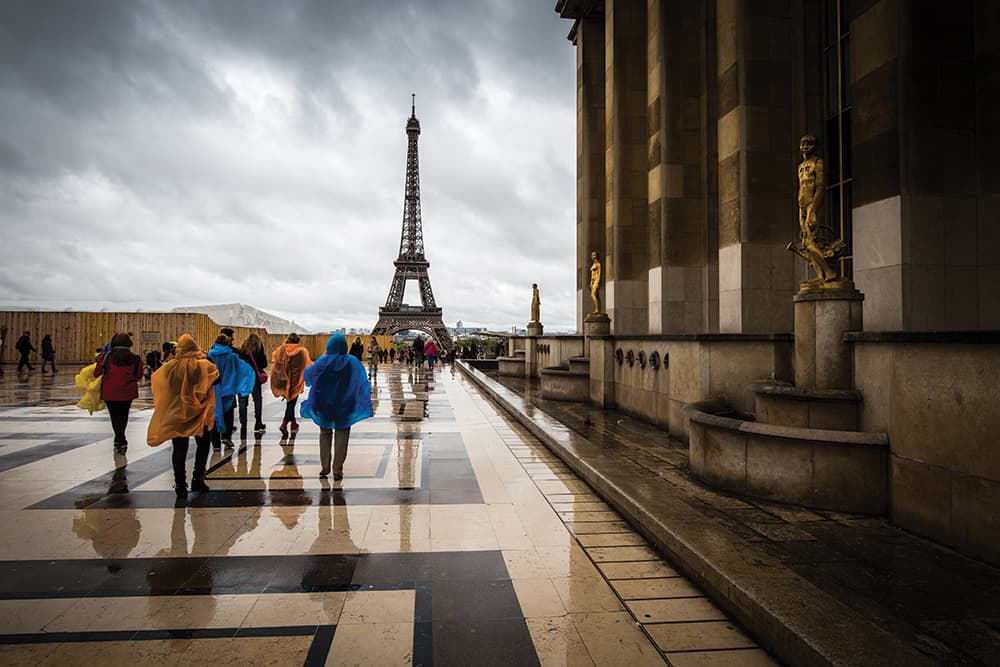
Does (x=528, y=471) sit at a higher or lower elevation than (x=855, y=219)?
lower

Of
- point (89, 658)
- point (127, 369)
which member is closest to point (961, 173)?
point (89, 658)

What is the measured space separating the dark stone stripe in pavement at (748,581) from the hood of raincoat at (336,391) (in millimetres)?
2931

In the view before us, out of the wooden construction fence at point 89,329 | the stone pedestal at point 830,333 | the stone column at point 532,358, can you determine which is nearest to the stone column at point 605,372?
the stone pedestal at point 830,333

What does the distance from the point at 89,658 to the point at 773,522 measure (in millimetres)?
5044

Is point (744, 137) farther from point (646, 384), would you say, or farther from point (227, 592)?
point (227, 592)

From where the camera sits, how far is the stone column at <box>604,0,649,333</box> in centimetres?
1625

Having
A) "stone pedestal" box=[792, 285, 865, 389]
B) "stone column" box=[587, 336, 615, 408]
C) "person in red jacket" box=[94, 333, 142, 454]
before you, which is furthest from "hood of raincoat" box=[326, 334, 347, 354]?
"stone column" box=[587, 336, 615, 408]

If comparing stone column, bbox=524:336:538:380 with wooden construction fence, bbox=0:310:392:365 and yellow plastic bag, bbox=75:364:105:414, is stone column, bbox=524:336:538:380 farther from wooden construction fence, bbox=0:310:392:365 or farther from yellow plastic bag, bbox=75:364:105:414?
yellow plastic bag, bbox=75:364:105:414

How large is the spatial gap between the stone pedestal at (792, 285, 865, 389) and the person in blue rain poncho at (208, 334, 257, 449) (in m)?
7.92

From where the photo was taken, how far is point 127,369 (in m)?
8.85

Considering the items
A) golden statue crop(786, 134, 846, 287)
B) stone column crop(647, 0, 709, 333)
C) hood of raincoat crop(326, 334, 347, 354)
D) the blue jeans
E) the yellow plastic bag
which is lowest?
the blue jeans

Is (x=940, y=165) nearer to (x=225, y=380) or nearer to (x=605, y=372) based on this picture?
(x=605, y=372)

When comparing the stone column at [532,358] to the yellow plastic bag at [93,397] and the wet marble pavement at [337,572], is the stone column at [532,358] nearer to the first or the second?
the wet marble pavement at [337,572]

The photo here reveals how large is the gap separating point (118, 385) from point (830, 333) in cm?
959
